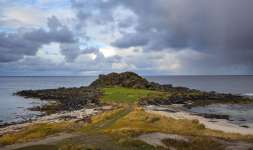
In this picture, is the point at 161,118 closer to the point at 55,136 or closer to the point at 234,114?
the point at 55,136

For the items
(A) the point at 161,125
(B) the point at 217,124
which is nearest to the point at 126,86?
(B) the point at 217,124

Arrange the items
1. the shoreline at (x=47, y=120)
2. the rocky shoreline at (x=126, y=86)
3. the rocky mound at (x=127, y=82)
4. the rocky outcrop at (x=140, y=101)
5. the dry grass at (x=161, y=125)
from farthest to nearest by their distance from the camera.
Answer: the rocky mound at (x=127, y=82) → the rocky outcrop at (x=140, y=101) → the rocky shoreline at (x=126, y=86) → the shoreline at (x=47, y=120) → the dry grass at (x=161, y=125)

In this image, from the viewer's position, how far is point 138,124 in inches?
2210

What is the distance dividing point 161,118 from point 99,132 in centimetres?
1756

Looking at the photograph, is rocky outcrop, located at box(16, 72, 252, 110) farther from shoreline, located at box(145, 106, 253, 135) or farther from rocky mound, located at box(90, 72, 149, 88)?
shoreline, located at box(145, 106, 253, 135)

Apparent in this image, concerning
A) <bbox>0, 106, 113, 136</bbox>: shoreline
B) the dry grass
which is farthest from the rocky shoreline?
the dry grass

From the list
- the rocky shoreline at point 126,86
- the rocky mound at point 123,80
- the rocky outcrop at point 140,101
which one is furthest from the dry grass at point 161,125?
the rocky mound at point 123,80

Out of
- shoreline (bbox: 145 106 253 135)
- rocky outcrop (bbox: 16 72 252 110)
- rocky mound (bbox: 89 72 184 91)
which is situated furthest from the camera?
rocky mound (bbox: 89 72 184 91)

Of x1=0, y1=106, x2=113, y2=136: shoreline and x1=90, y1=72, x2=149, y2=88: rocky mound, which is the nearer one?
x1=0, y1=106, x2=113, y2=136: shoreline

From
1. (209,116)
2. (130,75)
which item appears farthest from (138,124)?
(130,75)

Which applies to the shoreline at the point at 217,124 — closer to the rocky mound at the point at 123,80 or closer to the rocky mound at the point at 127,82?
the rocky mound at the point at 127,82

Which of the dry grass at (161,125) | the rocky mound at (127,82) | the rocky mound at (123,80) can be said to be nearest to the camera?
the dry grass at (161,125)

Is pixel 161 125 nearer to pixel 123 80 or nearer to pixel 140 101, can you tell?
pixel 140 101

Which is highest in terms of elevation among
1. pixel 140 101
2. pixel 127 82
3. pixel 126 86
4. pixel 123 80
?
pixel 123 80
